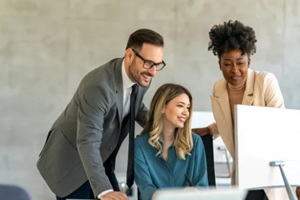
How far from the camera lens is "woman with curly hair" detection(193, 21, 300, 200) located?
208 centimetres

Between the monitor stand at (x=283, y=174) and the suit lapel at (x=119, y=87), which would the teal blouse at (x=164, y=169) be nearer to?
the suit lapel at (x=119, y=87)

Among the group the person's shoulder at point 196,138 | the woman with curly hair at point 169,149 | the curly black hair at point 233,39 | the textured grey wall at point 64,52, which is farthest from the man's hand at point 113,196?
the textured grey wall at point 64,52

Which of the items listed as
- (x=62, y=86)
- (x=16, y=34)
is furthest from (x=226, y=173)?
(x=16, y=34)

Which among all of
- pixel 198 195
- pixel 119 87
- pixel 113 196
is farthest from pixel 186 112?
pixel 198 195

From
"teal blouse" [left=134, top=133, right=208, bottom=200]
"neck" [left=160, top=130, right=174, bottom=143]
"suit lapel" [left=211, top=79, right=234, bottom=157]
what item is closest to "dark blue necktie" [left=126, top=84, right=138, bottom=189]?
"teal blouse" [left=134, top=133, right=208, bottom=200]

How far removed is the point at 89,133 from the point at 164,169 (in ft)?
1.35

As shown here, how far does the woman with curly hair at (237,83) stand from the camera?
2084mm

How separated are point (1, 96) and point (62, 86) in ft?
1.39

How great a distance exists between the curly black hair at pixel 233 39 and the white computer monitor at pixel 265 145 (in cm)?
44

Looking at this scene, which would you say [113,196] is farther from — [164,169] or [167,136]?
[167,136]

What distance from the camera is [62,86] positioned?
3074 mm

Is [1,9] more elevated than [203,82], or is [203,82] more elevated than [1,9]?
[1,9]

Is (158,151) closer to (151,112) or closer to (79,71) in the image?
(151,112)

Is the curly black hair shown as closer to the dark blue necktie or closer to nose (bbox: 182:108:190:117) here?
nose (bbox: 182:108:190:117)
